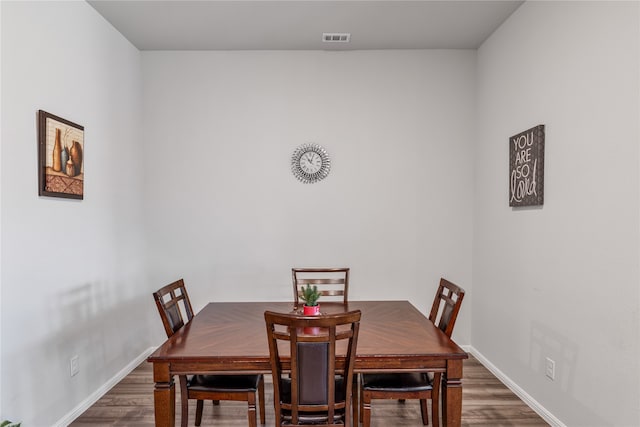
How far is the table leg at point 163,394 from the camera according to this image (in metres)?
1.84

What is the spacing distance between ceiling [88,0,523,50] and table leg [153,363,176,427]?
98.5 inches

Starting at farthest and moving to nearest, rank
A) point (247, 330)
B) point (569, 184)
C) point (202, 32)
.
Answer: point (202, 32)
point (569, 184)
point (247, 330)

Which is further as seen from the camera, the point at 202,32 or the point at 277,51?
the point at 277,51

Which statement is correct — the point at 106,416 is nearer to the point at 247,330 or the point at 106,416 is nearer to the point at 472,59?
the point at 247,330

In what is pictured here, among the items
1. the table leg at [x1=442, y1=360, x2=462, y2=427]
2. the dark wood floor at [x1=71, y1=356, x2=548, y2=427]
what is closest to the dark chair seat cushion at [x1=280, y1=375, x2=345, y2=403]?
the table leg at [x1=442, y1=360, x2=462, y2=427]

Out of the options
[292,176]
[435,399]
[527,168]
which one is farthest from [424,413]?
[292,176]

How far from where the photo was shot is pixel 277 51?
151 inches

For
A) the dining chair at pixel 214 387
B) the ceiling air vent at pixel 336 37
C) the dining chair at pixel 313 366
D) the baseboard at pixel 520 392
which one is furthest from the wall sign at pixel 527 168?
the dining chair at pixel 214 387

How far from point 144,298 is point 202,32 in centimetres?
245

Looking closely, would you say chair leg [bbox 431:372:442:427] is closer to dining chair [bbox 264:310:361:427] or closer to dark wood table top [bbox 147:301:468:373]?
→ dark wood table top [bbox 147:301:468:373]

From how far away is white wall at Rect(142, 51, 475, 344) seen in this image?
3842 mm

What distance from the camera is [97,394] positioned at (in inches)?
116

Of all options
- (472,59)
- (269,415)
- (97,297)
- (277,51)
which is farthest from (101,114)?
(472,59)

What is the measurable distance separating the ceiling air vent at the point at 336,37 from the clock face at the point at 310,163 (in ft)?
3.07
